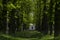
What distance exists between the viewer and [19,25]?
35.8 m

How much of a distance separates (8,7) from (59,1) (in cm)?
1165

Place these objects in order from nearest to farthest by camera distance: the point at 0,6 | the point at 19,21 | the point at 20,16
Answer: the point at 0,6
the point at 20,16
the point at 19,21

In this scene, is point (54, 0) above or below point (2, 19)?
above

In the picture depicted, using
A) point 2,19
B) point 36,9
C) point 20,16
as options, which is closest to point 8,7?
point 2,19

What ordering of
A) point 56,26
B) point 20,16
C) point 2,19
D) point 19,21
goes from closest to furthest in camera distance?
point 56,26 < point 2,19 < point 20,16 < point 19,21

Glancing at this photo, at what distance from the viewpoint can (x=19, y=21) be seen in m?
34.1

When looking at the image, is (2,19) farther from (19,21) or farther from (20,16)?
(19,21)

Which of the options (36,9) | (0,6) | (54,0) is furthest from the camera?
(36,9)

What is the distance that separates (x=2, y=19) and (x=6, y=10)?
8.82 ft

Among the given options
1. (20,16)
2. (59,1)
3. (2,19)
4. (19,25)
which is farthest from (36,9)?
(59,1)

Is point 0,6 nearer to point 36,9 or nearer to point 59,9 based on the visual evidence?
point 59,9

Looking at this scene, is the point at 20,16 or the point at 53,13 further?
the point at 20,16

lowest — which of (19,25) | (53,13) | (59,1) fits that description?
(19,25)

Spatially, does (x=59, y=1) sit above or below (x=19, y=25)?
above
